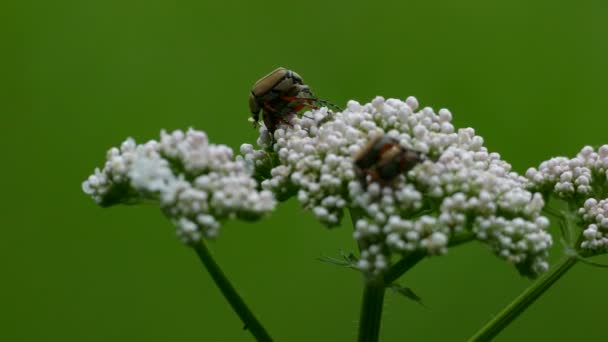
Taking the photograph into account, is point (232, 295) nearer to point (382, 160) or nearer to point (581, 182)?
point (382, 160)

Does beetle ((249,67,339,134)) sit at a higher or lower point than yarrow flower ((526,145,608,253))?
higher

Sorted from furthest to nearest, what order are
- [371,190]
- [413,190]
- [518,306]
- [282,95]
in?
[282,95]
[518,306]
[413,190]
[371,190]

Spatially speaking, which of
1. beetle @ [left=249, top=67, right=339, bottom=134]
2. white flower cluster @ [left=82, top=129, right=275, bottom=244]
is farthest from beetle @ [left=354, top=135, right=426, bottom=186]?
beetle @ [left=249, top=67, right=339, bottom=134]

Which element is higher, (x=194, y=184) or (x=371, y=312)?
(x=194, y=184)

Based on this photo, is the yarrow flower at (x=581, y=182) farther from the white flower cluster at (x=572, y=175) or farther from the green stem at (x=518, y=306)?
the green stem at (x=518, y=306)

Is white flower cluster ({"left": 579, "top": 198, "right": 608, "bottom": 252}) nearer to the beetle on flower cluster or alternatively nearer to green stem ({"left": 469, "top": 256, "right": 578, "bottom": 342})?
the beetle on flower cluster

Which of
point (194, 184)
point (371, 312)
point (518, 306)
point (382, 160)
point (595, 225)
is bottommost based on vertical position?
point (518, 306)

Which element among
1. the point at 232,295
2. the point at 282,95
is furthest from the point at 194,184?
the point at 282,95

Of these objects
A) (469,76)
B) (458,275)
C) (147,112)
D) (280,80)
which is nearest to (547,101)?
(469,76)
